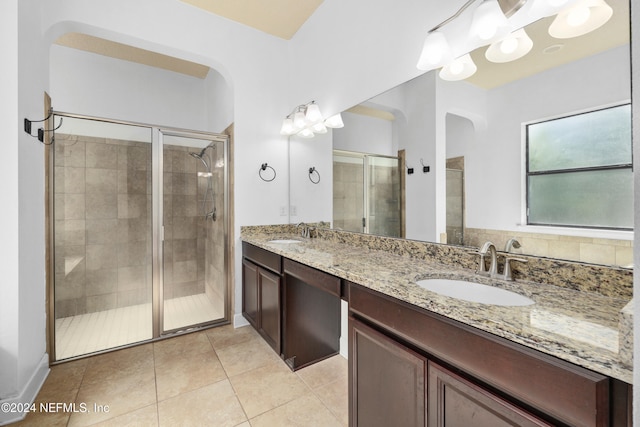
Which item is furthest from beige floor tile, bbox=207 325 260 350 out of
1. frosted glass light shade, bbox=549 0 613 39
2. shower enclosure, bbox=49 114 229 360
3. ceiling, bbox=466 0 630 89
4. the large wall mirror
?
frosted glass light shade, bbox=549 0 613 39

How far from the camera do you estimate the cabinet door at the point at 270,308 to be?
1995mm

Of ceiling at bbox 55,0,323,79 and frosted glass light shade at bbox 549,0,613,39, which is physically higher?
ceiling at bbox 55,0,323,79

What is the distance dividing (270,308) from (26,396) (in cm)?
143

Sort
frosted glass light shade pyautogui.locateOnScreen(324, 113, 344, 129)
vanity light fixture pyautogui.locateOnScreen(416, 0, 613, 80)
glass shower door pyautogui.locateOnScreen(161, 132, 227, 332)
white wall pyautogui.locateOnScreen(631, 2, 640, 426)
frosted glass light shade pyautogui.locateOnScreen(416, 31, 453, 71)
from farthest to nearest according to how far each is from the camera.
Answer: glass shower door pyautogui.locateOnScreen(161, 132, 227, 332)
frosted glass light shade pyautogui.locateOnScreen(324, 113, 344, 129)
frosted glass light shade pyautogui.locateOnScreen(416, 31, 453, 71)
vanity light fixture pyautogui.locateOnScreen(416, 0, 613, 80)
white wall pyautogui.locateOnScreen(631, 2, 640, 426)

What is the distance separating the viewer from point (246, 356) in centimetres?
212


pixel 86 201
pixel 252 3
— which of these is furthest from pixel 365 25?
pixel 86 201

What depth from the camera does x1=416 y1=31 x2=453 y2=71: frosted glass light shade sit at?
135 centimetres

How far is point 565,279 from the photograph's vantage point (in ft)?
3.47

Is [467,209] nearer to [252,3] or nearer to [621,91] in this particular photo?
[621,91]

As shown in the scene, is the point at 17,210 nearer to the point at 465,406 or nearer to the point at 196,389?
the point at 196,389

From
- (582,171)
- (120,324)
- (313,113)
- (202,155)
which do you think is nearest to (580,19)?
(582,171)

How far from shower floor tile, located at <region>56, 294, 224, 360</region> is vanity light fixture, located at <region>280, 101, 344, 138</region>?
1.87m

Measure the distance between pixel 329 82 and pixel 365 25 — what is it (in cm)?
53

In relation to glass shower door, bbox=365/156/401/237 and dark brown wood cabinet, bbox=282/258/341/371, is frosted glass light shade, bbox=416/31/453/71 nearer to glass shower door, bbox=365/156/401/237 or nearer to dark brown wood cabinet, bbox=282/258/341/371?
glass shower door, bbox=365/156/401/237
